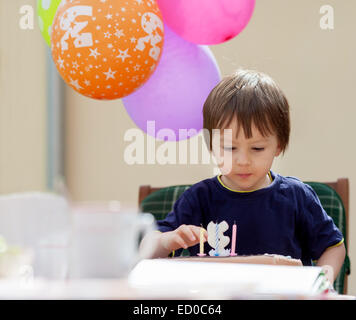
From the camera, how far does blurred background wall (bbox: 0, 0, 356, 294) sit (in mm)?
1875

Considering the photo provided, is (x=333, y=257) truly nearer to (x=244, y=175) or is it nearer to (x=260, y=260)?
(x=244, y=175)

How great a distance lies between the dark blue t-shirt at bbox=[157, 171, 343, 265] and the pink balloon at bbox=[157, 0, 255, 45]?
14.4 inches

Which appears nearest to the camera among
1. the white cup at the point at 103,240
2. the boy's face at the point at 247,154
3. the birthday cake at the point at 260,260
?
the white cup at the point at 103,240

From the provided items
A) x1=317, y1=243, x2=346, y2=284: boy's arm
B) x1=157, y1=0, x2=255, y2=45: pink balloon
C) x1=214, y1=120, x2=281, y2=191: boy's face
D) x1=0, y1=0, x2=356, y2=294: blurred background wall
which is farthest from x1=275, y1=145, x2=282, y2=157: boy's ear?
x1=157, y1=0, x2=255, y2=45: pink balloon

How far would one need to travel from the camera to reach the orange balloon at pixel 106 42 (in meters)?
1.28

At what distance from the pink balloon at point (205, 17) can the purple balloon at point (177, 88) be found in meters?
0.04

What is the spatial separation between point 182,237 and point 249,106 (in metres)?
0.31

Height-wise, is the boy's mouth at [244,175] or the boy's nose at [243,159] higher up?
the boy's nose at [243,159]

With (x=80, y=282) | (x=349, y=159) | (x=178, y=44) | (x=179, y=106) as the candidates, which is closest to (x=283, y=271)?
(x=80, y=282)

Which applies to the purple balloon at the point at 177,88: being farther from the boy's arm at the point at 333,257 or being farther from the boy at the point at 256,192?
the boy's arm at the point at 333,257

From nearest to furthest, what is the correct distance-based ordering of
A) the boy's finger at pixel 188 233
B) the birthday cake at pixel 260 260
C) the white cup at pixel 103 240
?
the white cup at pixel 103 240
the birthday cake at pixel 260 260
the boy's finger at pixel 188 233

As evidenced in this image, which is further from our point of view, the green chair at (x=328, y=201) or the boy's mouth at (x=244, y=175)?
the green chair at (x=328, y=201)

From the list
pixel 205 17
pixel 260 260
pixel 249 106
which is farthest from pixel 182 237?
pixel 205 17

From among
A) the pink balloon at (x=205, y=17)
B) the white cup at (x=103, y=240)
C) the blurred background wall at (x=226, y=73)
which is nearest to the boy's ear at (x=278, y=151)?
the blurred background wall at (x=226, y=73)
